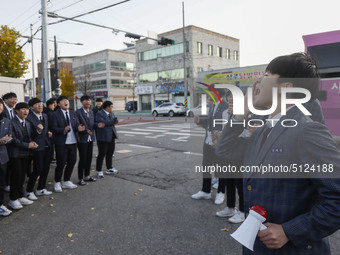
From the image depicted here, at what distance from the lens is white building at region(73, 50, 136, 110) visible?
5528cm

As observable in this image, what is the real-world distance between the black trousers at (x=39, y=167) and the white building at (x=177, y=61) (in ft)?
107

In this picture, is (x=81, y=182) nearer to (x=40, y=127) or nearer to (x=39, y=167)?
(x=39, y=167)

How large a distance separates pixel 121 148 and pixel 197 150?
314cm

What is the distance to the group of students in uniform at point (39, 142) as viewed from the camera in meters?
4.66

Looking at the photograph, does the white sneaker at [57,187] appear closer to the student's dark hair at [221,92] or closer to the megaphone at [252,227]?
the student's dark hair at [221,92]

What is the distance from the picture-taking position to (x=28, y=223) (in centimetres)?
407

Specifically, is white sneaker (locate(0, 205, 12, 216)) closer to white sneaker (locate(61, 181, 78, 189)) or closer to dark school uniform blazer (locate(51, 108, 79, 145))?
white sneaker (locate(61, 181, 78, 189))

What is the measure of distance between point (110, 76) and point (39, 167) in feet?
171

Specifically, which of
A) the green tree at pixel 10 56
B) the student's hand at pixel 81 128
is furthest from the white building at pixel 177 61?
the student's hand at pixel 81 128

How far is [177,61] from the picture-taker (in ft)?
129

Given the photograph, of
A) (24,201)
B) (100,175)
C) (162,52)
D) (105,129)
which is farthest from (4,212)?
(162,52)

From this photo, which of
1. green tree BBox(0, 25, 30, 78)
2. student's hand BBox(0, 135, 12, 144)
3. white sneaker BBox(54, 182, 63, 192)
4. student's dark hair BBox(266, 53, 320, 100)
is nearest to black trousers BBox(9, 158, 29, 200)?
student's hand BBox(0, 135, 12, 144)

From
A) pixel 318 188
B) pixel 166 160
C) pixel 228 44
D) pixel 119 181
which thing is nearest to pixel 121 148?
pixel 166 160

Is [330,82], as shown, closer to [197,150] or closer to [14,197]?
[197,150]
